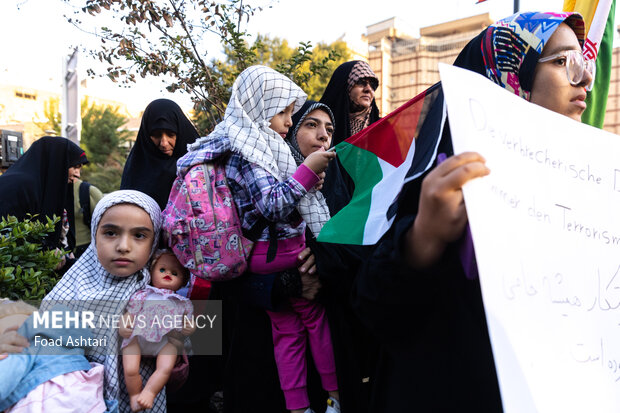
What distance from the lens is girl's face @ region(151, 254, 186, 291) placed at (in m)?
2.04

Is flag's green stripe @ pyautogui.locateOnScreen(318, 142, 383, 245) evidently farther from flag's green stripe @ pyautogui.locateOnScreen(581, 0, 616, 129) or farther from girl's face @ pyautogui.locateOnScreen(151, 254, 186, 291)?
flag's green stripe @ pyautogui.locateOnScreen(581, 0, 616, 129)

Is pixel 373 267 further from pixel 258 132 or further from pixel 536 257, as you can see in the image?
pixel 258 132

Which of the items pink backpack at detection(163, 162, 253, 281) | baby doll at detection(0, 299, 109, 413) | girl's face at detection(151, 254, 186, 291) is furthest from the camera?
girl's face at detection(151, 254, 186, 291)

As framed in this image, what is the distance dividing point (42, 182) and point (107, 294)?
2.72m

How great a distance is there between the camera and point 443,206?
86 cm

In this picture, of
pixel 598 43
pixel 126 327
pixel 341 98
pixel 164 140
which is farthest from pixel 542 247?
pixel 164 140

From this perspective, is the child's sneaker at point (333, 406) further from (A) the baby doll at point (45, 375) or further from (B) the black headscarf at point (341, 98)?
(B) the black headscarf at point (341, 98)

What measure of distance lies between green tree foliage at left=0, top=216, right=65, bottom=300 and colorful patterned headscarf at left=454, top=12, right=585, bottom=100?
82.3 inches

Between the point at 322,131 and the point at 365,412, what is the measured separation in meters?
1.46

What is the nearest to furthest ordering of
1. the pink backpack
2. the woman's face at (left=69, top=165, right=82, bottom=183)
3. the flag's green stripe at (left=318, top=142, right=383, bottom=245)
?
the flag's green stripe at (left=318, top=142, right=383, bottom=245)
the pink backpack
the woman's face at (left=69, top=165, right=82, bottom=183)

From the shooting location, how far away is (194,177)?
2002 millimetres

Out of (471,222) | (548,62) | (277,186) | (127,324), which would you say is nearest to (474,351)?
(471,222)

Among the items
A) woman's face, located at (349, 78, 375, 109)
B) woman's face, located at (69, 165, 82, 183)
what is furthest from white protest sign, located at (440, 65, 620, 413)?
woman's face, located at (69, 165, 82, 183)

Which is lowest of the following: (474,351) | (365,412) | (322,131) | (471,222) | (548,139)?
(365,412)
